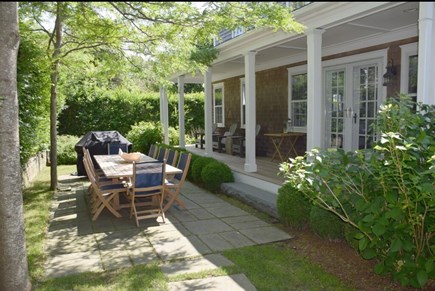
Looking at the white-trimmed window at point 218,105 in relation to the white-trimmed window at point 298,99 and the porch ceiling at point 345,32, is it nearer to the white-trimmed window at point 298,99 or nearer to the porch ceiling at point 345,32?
the porch ceiling at point 345,32

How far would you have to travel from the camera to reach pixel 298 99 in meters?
9.08

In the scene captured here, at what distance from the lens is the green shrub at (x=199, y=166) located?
796 cm

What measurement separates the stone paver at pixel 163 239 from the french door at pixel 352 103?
2982 mm

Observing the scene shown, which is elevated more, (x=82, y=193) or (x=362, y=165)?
(x=362, y=165)

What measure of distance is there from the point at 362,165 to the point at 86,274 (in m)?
2.77

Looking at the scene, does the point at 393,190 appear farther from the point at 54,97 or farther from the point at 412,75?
the point at 54,97

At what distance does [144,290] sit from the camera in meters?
3.21

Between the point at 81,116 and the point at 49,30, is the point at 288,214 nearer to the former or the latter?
the point at 49,30

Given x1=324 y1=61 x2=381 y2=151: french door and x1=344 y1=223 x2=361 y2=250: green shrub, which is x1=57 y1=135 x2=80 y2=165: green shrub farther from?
x1=344 y1=223 x2=361 y2=250: green shrub

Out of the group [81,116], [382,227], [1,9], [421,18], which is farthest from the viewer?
[81,116]

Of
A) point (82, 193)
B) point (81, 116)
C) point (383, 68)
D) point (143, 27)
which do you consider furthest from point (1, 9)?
point (81, 116)

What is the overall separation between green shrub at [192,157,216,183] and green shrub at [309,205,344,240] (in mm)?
3688

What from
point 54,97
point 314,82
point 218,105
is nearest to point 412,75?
point 314,82

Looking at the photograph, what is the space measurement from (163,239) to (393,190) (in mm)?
2774
